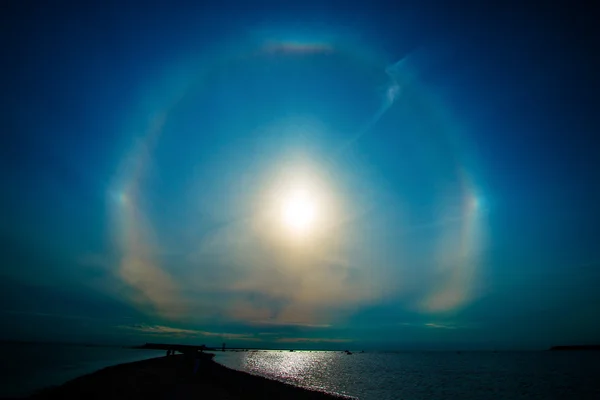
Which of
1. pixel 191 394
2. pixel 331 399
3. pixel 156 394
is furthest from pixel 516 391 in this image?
pixel 156 394

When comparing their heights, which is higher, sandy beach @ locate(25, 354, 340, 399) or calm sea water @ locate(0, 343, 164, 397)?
sandy beach @ locate(25, 354, 340, 399)

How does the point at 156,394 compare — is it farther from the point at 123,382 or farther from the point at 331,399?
the point at 331,399

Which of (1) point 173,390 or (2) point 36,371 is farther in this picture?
(2) point 36,371

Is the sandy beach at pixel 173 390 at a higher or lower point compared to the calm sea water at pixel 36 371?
higher

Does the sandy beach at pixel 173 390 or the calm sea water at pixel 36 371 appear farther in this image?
the calm sea water at pixel 36 371

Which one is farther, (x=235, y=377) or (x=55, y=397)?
(x=235, y=377)

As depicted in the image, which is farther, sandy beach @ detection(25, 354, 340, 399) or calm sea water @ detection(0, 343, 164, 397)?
calm sea water @ detection(0, 343, 164, 397)

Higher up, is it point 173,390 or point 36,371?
point 173,390

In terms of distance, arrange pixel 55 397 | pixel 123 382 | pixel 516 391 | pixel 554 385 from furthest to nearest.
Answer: pixel 554 385, pixel 516 391, pixel 123 382, pixel 55 397

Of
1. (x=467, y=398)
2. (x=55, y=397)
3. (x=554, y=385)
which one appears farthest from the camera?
(x=554, y=385)
